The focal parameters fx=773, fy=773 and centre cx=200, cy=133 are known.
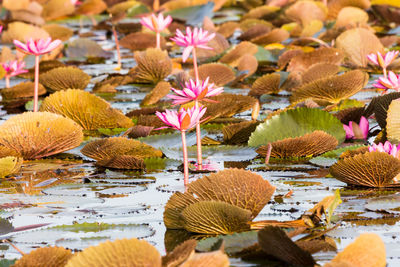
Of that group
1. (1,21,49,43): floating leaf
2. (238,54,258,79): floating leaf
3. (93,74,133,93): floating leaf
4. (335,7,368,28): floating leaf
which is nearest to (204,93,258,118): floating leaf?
(93,74,133,93): floating leaf

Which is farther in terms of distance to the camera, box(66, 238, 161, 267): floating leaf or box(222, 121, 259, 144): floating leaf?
box(222, 121, 259, 144): floating leaf

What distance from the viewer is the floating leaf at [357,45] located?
5637mm

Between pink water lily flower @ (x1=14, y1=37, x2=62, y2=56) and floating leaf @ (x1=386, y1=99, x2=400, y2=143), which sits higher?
pink water lily flower @ (x1=14, y1=37, x2=62, y2=56)

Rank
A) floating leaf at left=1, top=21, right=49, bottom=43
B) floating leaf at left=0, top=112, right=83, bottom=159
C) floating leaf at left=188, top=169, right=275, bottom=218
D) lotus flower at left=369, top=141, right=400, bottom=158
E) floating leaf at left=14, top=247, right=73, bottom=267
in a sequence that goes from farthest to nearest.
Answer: floating leaf at left=1, top=21, right=49, bottom=43
floating leaf at left=0, top=112, right=83, bottom=159
lotus flower at left=369, top=141, right=400, bottom=158
floating leaf at left=188, top=169, right=275, bottom=218
floating leaf at left=14, top=247, right=73, bottom=267

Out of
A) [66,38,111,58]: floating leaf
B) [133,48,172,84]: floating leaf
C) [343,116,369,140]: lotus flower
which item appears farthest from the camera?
[66,38,111,58]: floating leaf

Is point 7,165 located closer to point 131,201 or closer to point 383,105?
point 131,201

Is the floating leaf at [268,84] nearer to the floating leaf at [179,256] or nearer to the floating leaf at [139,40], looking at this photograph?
the floating leaf at [139,40]

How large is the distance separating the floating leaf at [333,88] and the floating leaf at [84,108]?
996 mm

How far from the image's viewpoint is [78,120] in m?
4.04

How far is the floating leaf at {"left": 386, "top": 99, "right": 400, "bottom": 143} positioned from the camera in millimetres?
3143

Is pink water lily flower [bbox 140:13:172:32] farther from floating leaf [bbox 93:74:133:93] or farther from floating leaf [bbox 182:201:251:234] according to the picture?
floating leaf [bbox 182:201:251:234]

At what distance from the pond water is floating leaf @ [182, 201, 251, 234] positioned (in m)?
0.11

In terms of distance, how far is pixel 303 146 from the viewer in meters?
3.25

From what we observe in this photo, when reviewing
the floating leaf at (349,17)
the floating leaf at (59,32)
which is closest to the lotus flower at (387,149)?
the floating leaf at (349,17)
